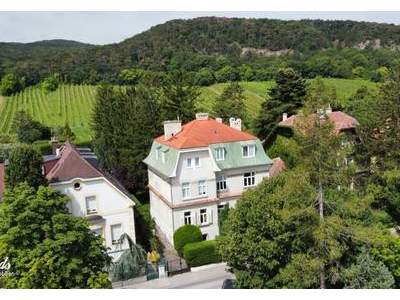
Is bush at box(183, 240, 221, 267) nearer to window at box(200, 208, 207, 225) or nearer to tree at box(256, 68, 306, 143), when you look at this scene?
window at box(200, 208, 207, 225)

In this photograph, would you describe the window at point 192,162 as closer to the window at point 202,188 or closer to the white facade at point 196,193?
the white facade at point 196,193

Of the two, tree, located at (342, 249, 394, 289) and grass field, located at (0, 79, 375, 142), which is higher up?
grass field, located at (0, 79, 375, 142)

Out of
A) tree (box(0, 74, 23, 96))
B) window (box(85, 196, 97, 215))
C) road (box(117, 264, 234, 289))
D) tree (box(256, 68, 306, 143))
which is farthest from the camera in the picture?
tree (box(0, 74, 23, 96))

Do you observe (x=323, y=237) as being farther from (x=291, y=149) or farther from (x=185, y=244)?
(x=185, y=244)

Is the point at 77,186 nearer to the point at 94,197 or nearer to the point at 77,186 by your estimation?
the point at 77,186

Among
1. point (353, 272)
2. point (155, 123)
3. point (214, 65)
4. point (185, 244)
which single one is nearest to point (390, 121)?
point (353, 272)

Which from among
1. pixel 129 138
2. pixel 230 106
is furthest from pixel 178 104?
pixel 129 138

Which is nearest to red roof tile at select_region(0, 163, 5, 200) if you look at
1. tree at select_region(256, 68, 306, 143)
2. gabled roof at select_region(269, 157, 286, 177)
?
gabled roof at select_region(269, 157, 286, 177)
